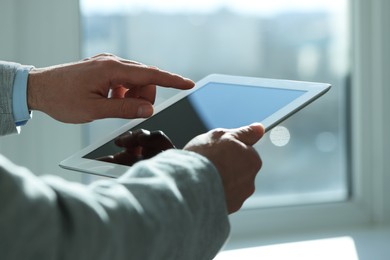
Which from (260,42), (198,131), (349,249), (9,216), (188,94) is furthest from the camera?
(260,42)

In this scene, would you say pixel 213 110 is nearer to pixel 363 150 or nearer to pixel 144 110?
pixel 144 110

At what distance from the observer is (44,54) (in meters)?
1.09

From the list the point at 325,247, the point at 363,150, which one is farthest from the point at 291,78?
the point at 325,247

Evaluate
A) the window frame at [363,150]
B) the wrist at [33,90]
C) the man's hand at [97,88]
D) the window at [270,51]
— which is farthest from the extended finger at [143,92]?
the window frame at [363,150]

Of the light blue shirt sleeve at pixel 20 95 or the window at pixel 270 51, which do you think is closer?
Result: the light blue shirt sleeve at pixel 20 95

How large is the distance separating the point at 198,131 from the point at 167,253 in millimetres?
280

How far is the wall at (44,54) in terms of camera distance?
3.54 feet

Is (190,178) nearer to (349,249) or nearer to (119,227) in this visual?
(119,227)

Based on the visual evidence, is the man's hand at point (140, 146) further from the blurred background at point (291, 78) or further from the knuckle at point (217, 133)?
the blurred background at point (291, 78)

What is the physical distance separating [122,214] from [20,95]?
45 cm

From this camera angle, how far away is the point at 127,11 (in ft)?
3.81

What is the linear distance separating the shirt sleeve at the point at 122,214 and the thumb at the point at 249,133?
0.33 ft

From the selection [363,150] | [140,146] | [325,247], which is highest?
[140,146]

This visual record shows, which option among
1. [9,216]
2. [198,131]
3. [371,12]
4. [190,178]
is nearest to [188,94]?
[198,131]
